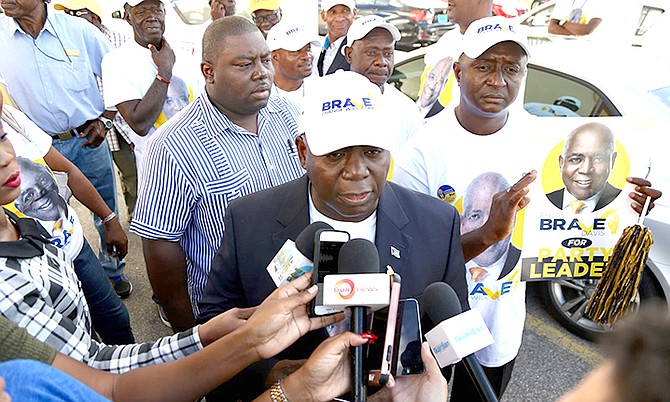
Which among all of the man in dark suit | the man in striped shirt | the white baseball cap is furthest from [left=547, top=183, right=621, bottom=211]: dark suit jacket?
the white baseball cap

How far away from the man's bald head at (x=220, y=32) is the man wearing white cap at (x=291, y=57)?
4.28 ft

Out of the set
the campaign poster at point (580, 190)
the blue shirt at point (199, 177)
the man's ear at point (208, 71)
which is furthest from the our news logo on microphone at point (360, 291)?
the man's ear at point (208, 71)

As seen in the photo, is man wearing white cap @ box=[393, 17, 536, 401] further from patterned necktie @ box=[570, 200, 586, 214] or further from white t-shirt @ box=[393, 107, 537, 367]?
patterned necktie @ box=[570, 200, 586, 214]

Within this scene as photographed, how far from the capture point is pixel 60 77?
3688 mm

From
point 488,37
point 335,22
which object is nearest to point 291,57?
point 335,22

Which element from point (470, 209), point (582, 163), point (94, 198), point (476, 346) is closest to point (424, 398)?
point (476, 346)

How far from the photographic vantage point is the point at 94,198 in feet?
10.3

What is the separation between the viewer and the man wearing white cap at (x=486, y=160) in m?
2.15

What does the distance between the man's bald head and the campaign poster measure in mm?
1538

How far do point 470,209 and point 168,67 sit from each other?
7.81 ft

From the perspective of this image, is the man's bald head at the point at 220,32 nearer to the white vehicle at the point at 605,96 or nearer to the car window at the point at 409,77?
the white vehicle at the point at 605,96

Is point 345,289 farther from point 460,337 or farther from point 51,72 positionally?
point 51,72

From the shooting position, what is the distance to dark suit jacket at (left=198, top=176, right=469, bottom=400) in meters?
1.71

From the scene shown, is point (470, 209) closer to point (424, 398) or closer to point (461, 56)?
point (461, 56)
